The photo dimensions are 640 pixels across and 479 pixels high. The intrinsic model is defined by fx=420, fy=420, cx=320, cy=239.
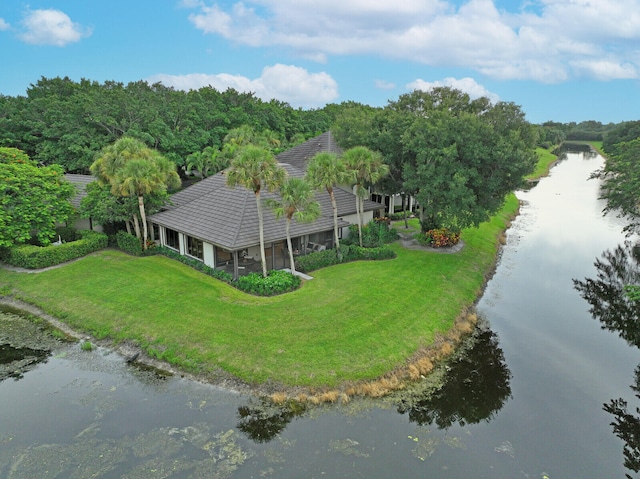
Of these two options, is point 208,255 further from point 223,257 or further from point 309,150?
point 309,150

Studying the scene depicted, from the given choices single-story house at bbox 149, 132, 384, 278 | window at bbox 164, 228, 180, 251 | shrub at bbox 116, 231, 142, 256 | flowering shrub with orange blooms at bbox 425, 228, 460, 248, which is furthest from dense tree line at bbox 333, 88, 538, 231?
shrub at bbox 116, 231, 142, 256

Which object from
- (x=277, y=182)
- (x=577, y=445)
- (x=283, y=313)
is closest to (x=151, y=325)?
(x=283, y=313)

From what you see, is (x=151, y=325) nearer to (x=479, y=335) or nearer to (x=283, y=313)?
(x=283, y=313)

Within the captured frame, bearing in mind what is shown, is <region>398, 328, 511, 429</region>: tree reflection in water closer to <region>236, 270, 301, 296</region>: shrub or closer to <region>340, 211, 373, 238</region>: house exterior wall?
<region>236, 270, 301, 296</region>: shrub

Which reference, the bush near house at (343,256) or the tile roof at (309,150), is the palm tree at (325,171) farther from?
the tile roof at (309,150)

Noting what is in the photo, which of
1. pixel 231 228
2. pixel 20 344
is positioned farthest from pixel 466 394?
pixel 20 344

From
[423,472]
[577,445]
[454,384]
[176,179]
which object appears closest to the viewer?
[423,472]

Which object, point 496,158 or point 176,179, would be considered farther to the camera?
point 176,179
